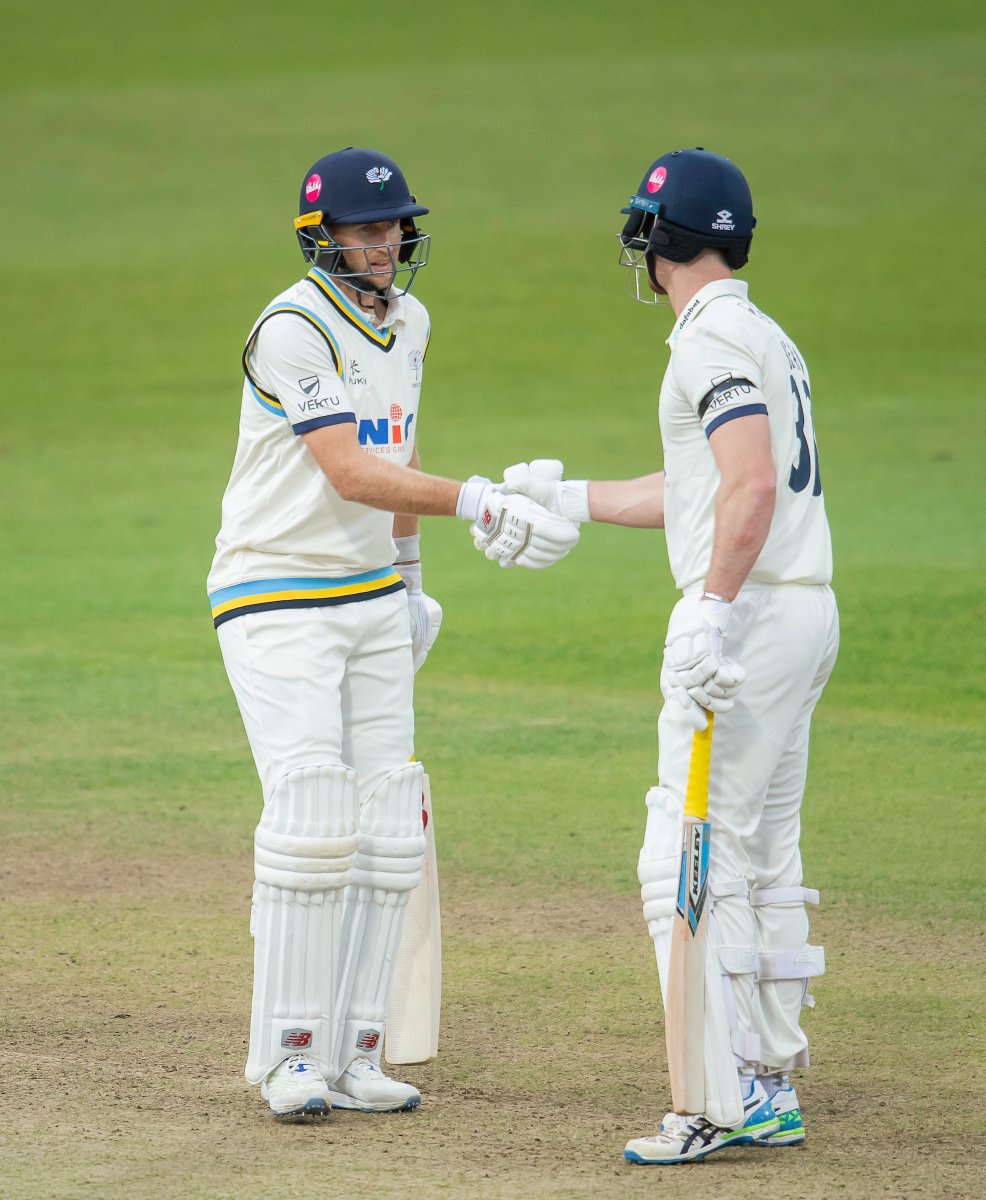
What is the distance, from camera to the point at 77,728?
305 inches

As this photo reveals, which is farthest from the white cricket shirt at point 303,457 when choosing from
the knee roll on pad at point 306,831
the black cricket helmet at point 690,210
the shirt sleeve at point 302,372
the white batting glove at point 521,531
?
the black cricket helmet at point 690,210

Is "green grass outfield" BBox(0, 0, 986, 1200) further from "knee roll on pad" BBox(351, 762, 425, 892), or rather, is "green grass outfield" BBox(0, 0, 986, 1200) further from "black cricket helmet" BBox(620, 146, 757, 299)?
"black cricket helmet" BBox(620, 146, 757, 299)

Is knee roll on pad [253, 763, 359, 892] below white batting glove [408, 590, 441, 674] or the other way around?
below

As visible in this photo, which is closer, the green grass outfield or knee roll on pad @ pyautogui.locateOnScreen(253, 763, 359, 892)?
knee roll on pad @ pyautogui.locateOnScreen(253, 763, 359, 892)

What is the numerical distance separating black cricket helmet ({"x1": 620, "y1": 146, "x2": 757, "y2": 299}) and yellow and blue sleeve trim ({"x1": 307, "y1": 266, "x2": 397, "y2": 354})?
62 cm

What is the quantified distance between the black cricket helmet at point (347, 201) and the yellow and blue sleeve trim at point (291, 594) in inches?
26.4

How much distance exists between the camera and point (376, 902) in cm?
418

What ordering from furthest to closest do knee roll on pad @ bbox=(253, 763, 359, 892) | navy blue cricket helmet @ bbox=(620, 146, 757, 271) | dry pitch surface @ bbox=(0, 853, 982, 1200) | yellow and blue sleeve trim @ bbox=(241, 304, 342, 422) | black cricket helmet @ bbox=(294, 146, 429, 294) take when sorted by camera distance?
black cricket helmet @ bbox=(294, 146, 429, 294)
yellow and blue sleeve trim @ bbox=(241, 304, 342, 422)
knee roll on pad @ bbox=(253, 763, 359, 892)
navy blue cricket helmet @ bbox=(620, 146, 757, 271)
dry pitch surface @ bbox=(0, 853, 982, 1200)

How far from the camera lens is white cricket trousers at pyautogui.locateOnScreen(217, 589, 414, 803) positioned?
4031 mm

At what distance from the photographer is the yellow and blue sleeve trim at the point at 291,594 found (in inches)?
162

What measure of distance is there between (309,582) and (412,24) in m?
25.5

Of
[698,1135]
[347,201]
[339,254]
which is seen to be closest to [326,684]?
[339,254]

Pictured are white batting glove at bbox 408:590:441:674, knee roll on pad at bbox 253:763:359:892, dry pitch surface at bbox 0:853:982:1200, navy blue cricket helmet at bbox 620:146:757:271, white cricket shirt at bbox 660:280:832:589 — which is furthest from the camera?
white batting glove at bbox 408:590:441:674

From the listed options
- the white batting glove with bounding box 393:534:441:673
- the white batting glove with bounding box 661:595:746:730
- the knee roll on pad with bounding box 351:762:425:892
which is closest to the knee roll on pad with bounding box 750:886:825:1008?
the white batting glove with bounding box 661:595:746:730
